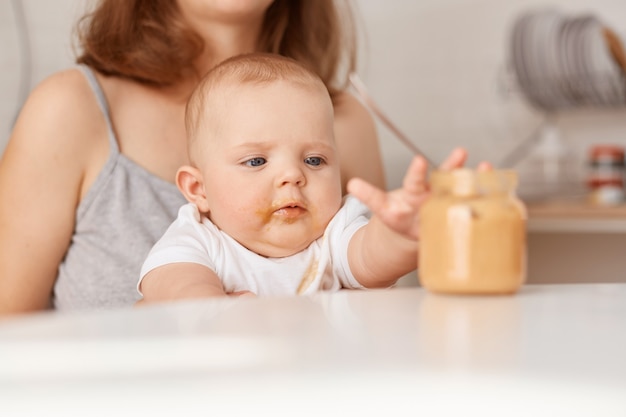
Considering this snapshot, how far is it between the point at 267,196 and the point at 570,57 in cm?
195

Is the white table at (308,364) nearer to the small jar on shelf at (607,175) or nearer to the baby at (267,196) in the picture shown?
the baby at (267,196)

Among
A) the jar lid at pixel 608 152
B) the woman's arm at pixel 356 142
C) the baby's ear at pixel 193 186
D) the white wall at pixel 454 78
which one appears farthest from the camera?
the white wall at pixel 454 78

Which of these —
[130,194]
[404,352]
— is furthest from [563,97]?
[404,352]

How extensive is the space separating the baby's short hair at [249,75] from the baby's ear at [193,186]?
0.05 m

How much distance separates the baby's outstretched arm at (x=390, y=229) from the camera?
869mm

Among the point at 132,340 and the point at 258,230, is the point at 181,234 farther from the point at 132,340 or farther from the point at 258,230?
the point at 132,340

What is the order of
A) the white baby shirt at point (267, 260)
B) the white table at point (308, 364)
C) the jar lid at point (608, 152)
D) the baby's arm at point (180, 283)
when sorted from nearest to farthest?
1. the white table at point (308, 364)
2. the baby's arm at point (180, 283)
3. the white baby shirt at point (267, 260)
4. the jar lid at point (608, 152)

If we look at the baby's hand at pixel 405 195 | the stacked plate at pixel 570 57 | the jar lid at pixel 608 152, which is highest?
the baby's hand at pixel 405 195

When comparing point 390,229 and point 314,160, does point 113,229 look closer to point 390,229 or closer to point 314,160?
point 314,160

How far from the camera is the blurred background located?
2803 mm

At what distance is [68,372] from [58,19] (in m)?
2.53

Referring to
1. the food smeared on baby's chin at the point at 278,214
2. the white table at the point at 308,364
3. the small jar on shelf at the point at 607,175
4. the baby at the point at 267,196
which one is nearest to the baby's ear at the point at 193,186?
the baby at the point at 267,196

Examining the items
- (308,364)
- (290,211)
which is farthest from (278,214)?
(308,364)

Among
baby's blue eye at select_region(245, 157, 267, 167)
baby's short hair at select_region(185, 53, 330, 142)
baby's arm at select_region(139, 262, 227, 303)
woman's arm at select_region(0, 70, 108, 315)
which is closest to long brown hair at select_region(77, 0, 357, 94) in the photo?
woman's arm at select_region(0, 70, 108, 315)
